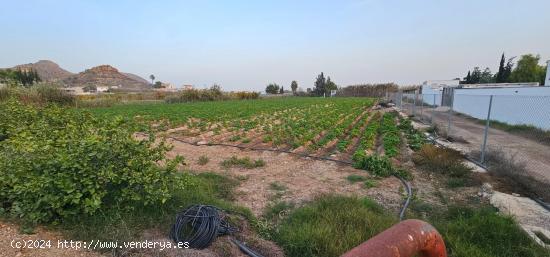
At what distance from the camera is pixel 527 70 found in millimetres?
44750

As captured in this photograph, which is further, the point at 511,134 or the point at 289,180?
the point at 511,134

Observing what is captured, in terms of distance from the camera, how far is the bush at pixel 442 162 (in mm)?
6381

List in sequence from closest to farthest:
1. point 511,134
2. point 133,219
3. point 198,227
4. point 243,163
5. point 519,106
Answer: point 198,227
point 133,219
point 243,163
point 511,134
point 519,106

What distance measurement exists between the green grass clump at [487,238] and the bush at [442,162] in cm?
261

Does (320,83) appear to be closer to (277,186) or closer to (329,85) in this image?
(329,85)

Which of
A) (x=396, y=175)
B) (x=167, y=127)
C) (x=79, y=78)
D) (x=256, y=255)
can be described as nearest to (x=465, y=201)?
(x=396, y=175)

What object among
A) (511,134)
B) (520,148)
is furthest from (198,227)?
(511,134)

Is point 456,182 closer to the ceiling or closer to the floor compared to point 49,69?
closer to the floor

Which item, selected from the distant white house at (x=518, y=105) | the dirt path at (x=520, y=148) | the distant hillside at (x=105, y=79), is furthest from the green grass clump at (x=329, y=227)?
the distant hillside at (x=105, y=79)

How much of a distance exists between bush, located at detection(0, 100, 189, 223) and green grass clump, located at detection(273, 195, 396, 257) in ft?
5.31

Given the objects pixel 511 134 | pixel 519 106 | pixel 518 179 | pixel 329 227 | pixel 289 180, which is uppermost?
pixel 519 106

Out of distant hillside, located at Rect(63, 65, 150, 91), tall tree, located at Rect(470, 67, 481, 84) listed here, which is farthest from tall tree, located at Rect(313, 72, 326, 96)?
distant hillside, located at Rect(63, 65, 150, 91)

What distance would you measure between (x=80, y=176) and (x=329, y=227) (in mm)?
2979

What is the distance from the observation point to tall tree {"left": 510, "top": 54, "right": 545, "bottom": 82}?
43.8 metres
